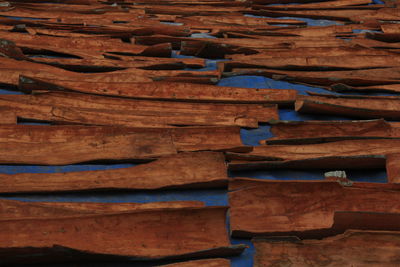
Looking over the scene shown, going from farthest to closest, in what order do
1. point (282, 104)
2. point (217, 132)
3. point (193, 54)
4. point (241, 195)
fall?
point (193, 54), point (282, 104), point (217, 132), point (241, 195)

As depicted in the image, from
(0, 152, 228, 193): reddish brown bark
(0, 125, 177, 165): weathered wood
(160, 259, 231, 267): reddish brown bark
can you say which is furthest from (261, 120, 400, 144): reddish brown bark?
(160, 259, 231, 267): reddish brown bark

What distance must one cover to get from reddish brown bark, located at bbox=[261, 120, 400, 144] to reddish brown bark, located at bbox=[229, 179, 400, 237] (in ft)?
1.89

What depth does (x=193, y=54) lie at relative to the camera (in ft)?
14.9

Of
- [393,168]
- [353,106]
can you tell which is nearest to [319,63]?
[353,106]

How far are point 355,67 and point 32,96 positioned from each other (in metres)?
2.24

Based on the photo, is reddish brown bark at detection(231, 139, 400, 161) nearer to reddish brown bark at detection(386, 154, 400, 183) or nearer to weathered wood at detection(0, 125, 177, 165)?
reddish brown bark at detection(386, 154, 400, 183)

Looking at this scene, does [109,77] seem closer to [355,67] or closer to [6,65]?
[6,65]

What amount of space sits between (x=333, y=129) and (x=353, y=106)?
0.38m

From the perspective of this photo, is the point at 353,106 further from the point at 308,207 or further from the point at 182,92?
the point at 308,207

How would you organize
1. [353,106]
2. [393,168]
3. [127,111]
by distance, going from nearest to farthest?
[393,168]
[127,111]
[353,106]

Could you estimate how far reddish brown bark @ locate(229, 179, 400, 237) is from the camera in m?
2.64

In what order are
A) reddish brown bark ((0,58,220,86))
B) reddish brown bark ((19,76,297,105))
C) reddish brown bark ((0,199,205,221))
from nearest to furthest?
reddish brown bark ((0,199,205,221)) < reddish brown bark ((19,76,297,105)) < reddish brown bark ((0,58,220,86))

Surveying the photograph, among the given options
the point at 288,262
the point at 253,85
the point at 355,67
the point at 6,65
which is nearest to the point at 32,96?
the point at 6,65

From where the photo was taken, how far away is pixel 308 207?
A: 9.14ft
